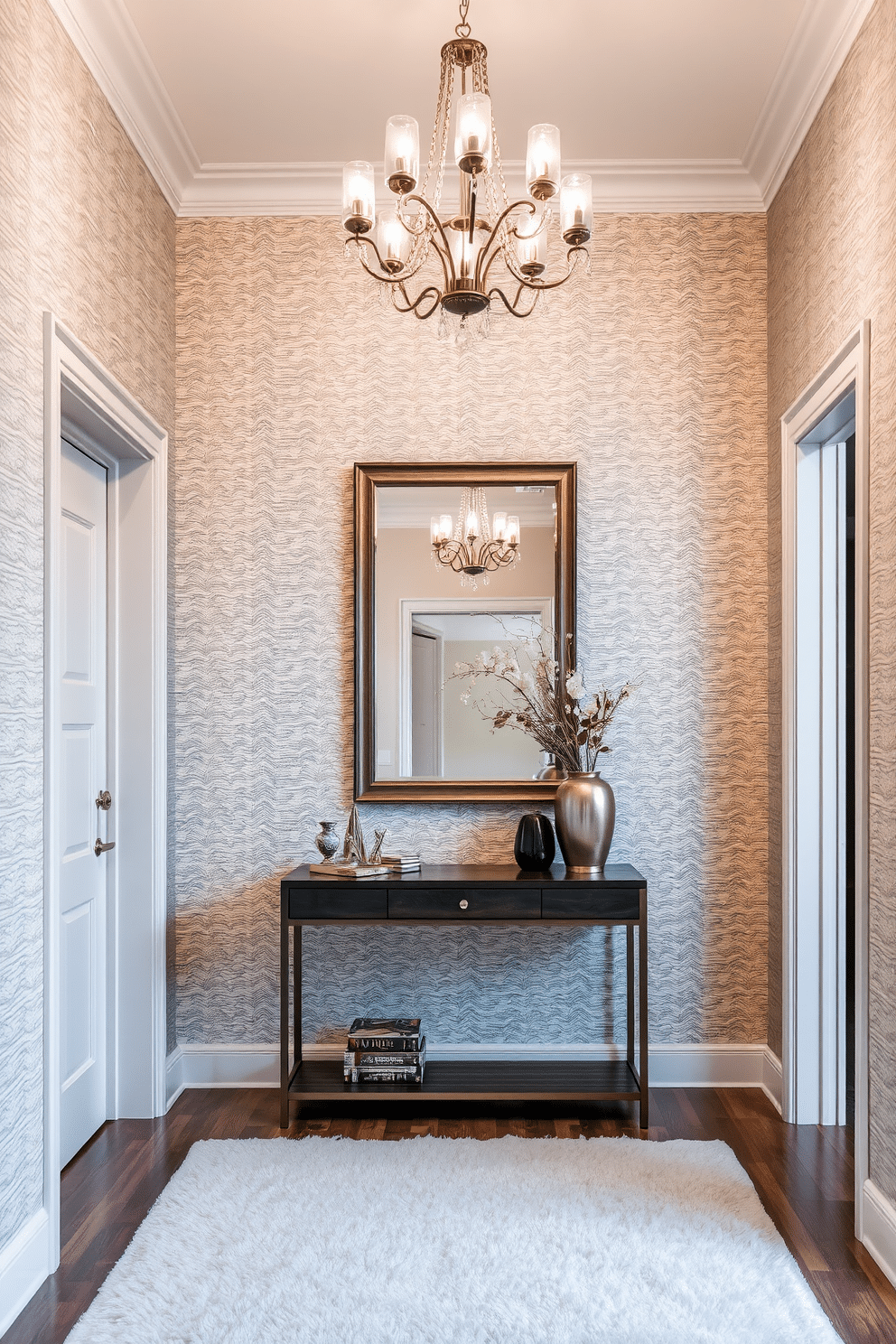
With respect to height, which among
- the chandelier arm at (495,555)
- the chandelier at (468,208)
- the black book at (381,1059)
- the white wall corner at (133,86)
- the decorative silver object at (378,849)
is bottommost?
Result: the black book at (381,1059)

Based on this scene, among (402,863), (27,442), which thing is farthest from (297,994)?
(27,442)

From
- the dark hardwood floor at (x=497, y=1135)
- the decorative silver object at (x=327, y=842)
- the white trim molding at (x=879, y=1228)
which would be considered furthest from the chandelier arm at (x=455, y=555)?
the white trim molding at (x=879, y=1228)

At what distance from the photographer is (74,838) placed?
2.89m

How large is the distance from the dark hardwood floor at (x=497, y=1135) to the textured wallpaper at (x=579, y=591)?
0.29 m

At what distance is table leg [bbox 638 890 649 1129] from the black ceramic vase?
33 cm

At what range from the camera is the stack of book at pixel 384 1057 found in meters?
3.08

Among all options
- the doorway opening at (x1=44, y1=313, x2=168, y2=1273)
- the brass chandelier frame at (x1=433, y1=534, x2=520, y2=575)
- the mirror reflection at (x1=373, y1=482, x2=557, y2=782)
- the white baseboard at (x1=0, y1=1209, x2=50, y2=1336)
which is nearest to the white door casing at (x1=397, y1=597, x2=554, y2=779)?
the mirror reflection at (x1=373, y1=482, x2=557, y2=782)

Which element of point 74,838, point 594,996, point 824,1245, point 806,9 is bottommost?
point 824,1245

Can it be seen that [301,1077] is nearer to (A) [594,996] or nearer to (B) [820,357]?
(A) [594,996]

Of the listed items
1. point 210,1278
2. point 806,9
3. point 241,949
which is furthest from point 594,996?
point 806,9

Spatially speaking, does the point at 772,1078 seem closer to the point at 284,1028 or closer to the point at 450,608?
the point at 284,1028

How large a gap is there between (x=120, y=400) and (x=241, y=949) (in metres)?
1.84

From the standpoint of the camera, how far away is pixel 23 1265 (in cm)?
208

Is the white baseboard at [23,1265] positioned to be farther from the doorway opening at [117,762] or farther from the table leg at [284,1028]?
the table leg at [284,1028]
